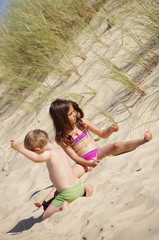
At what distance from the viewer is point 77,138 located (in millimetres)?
3482

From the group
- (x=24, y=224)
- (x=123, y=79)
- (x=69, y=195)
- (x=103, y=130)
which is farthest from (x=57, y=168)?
(x=123, y=79)

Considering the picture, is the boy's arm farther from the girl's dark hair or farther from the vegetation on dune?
the vegetation on dune

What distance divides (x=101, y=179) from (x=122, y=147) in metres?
0.37

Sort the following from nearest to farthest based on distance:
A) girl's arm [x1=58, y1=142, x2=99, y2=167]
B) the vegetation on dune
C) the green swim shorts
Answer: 1. the green swim shorts
2. girl's arm [x1=58, y1=142, x2=99, y2=167]
3. the vegetation on dune

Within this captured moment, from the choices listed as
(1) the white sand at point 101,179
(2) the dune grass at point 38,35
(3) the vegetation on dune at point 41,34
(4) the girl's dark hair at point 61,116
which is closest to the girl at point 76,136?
(4) the girl's dark hair at point 61,116

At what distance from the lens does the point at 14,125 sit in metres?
5.75

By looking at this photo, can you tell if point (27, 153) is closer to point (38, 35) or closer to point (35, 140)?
point (35, 140)

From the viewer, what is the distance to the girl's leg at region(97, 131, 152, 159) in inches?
117

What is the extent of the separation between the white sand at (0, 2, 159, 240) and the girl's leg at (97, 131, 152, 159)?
55 mm

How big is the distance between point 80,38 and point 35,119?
1.21 m

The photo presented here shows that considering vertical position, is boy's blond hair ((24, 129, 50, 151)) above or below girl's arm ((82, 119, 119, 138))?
above

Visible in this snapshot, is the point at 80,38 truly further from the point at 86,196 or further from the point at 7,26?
the point at 86,196

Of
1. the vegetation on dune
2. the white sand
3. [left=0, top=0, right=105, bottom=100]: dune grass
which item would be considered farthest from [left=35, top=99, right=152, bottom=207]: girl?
[left=0, top=0, right=105, bottom=100]: dune grass

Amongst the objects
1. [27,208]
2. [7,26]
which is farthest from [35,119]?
[27,208]
